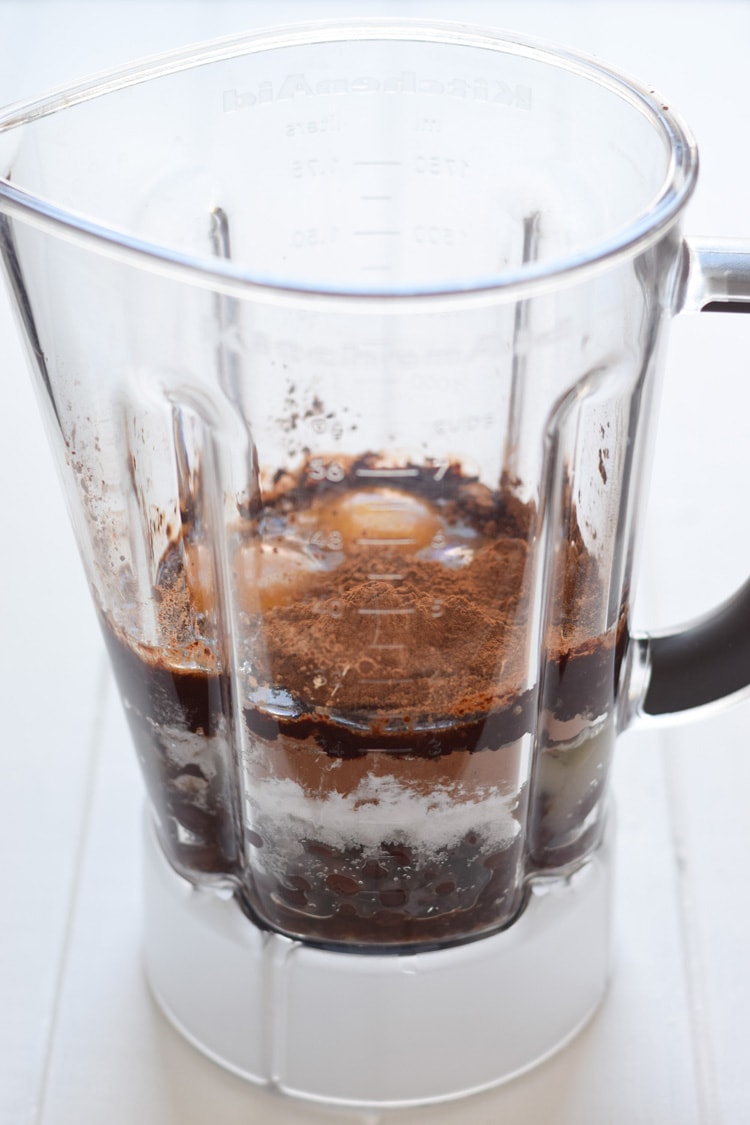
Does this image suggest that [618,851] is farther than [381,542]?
Yes

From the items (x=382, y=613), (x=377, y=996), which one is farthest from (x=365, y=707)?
(x=377, y=996)

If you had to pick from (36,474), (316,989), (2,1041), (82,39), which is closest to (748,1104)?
(316,989)

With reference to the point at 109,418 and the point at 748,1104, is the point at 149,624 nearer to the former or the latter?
the point at 109,418

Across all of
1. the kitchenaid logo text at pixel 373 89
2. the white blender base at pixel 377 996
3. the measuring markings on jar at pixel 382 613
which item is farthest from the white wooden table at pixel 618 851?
the kitchenaid logo text at pixel 373 89

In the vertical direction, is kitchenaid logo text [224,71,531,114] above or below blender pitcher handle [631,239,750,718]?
above

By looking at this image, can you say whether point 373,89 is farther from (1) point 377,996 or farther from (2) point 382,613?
(1) point 377,996

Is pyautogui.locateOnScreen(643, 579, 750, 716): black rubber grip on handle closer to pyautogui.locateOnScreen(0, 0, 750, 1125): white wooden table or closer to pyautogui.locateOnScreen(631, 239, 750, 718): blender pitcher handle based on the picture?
pyautogui.locateOnScreen(631, 239, 750, 718): blender pitcher handle

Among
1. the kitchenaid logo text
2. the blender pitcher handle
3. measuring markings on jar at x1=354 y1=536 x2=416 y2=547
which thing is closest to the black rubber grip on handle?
the blender pitcher handle
